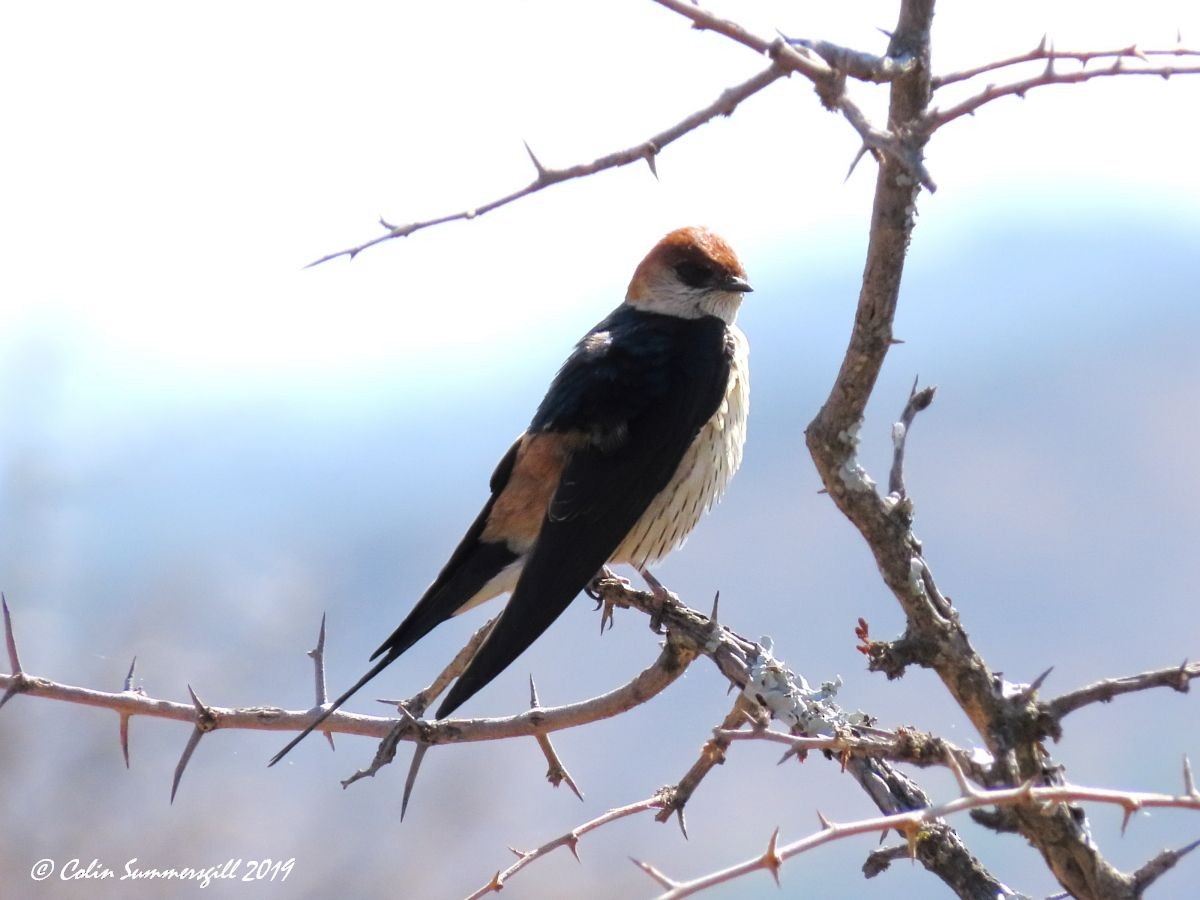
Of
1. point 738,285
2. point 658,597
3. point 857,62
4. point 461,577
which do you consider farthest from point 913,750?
point 738,285

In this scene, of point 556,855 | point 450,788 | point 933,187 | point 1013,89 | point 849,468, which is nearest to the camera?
point 933,187

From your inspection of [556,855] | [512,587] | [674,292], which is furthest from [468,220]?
[556,855]

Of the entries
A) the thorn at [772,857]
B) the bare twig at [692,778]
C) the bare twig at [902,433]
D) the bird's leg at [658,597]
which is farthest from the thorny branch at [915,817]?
the bird's leg at [658,597]

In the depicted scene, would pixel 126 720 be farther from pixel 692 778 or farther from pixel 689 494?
pixel 689 494

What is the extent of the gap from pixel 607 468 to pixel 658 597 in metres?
0.49

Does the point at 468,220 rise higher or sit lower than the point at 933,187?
lower

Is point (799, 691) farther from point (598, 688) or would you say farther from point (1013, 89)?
point (598, 688)

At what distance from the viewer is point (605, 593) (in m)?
4.53

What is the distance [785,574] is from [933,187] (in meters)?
26.9

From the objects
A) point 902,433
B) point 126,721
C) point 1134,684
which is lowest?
point 126,721

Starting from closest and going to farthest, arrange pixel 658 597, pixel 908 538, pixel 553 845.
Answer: pixel 908 538, pixel 553 845, pixel 658 597

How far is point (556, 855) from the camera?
20.8m

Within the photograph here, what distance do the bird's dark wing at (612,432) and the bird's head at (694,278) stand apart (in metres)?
0.23

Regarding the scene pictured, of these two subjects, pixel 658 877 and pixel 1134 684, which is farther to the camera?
pixel 1134 684
